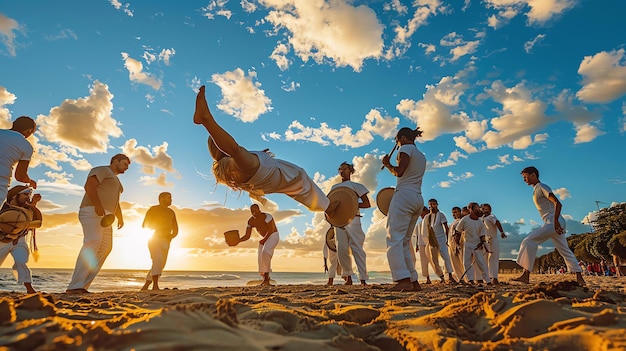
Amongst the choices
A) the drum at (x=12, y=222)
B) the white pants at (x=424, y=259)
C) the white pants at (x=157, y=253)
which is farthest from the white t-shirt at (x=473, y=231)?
the drum at (x=12, y=222)

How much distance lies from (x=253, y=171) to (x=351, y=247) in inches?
185

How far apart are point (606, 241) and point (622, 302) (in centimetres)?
3769

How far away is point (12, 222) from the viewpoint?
166 inches

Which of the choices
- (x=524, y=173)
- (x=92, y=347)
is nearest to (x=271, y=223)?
(x=524, y=173)

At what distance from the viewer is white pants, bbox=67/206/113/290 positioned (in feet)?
17.3

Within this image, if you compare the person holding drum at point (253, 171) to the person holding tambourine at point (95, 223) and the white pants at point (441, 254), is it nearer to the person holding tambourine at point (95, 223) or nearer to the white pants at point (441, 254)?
the person holding tambourine at point (95, 223)

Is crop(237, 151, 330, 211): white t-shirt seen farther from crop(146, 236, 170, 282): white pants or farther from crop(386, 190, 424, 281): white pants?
crop(146, 236, 170, 282): white pants

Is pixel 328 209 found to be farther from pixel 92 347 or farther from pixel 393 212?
pixel 92 347

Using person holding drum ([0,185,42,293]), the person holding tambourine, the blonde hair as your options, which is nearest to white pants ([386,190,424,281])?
the blonde hair

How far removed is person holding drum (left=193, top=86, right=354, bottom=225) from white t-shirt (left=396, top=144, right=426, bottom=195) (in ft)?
4.78

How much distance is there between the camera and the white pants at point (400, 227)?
203 inches

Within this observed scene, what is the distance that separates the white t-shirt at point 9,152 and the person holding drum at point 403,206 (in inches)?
183

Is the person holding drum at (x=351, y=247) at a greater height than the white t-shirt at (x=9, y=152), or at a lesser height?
lesser

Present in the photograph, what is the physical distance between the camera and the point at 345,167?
7.43m
